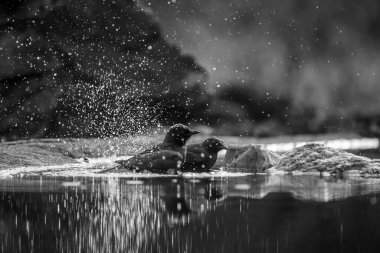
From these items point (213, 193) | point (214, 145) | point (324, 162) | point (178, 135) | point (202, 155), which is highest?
point (178, 135)

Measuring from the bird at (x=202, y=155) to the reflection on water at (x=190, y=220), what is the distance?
8.87 ft

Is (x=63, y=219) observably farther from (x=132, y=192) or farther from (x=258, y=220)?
(x=132, y=192)

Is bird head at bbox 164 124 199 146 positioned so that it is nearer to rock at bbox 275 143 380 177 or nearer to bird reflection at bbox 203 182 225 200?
rock at bbox 275 143 380 177

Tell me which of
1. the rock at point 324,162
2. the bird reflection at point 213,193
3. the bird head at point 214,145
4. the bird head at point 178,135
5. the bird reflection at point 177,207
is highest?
the bird head at point 178,135

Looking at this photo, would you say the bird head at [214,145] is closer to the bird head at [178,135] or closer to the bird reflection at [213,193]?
the bird head at [178,135]

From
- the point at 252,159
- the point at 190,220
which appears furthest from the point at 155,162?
the point at 190,220

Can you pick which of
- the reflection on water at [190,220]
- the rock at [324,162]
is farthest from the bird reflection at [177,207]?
the rock at [324,162]

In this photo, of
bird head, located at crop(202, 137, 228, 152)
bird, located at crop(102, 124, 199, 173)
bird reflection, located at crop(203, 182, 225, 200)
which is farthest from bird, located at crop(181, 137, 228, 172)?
bird reflection, located at crop(203, 182, 225, 200)

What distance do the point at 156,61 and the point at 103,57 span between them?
148cm

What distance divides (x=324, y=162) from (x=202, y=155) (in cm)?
170

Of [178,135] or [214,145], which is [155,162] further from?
[214,145]

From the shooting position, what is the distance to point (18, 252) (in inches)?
64.9

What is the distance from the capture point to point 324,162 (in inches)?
252

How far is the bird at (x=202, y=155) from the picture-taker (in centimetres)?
659
